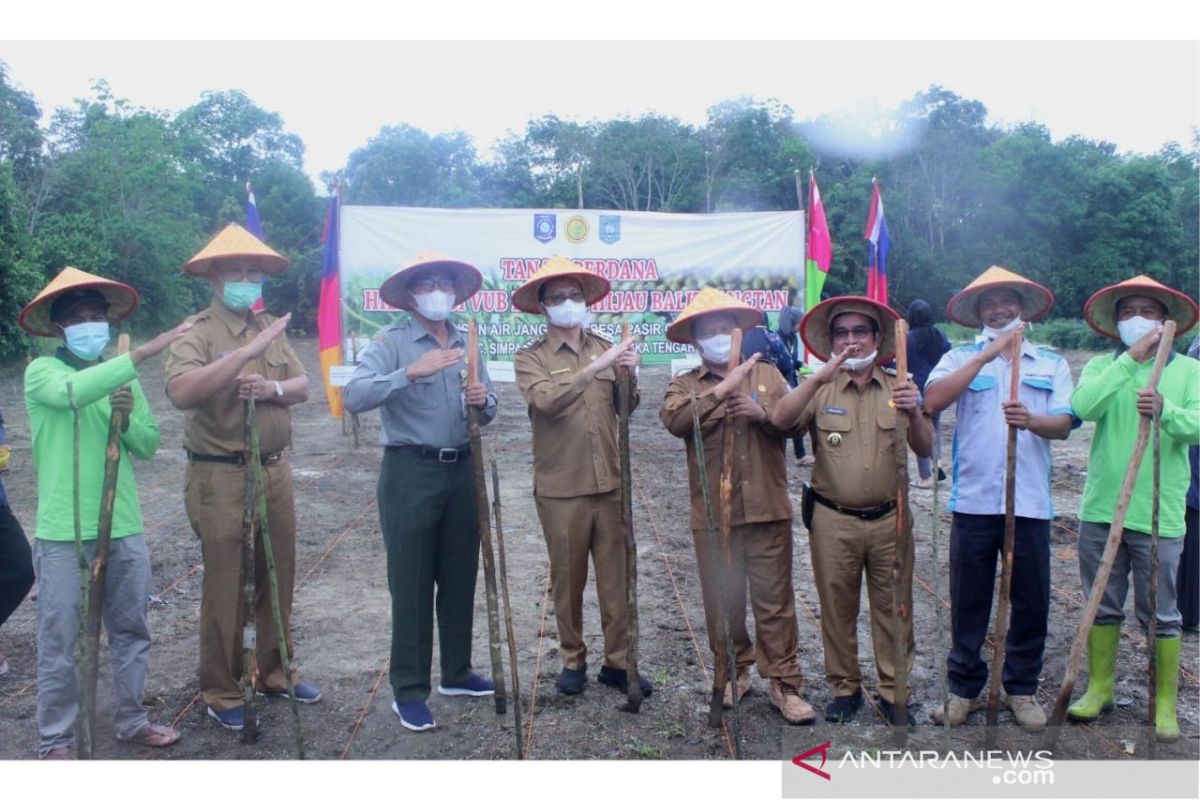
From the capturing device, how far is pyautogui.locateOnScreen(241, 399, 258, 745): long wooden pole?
3850 millimetres

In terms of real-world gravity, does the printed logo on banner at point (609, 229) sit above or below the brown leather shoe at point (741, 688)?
above

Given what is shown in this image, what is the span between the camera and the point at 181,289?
3325 centimetres

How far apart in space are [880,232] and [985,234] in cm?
3096

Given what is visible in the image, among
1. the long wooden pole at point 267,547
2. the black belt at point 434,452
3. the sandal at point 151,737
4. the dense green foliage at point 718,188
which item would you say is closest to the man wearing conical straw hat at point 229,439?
the long wooden pole at point 267,547

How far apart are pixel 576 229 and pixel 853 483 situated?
5.97m

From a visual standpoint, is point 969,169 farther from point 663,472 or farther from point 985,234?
point 663,472

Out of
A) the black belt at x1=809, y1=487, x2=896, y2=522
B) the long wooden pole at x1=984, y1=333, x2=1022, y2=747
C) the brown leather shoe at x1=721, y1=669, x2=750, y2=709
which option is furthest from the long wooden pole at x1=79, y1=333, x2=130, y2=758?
the long wooden pole at x1=984, y1=333, x2=1022, y2=747

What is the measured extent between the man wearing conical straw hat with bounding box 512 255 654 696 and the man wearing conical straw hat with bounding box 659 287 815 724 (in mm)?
342

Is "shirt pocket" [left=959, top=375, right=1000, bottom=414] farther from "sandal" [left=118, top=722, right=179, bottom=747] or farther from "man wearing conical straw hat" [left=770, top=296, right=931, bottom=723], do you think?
"sandal" [left=118, top=722, right=179, bottom=747]

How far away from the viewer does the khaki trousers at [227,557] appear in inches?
160

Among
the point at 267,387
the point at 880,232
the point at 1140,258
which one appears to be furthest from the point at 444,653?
the point at 1140,258

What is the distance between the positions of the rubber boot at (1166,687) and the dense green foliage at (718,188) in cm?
2732

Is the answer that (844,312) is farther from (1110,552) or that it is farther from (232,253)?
(232,253)

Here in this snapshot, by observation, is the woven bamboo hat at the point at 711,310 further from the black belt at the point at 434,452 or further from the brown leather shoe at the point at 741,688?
the brown leather shoe at the point at 741,688
